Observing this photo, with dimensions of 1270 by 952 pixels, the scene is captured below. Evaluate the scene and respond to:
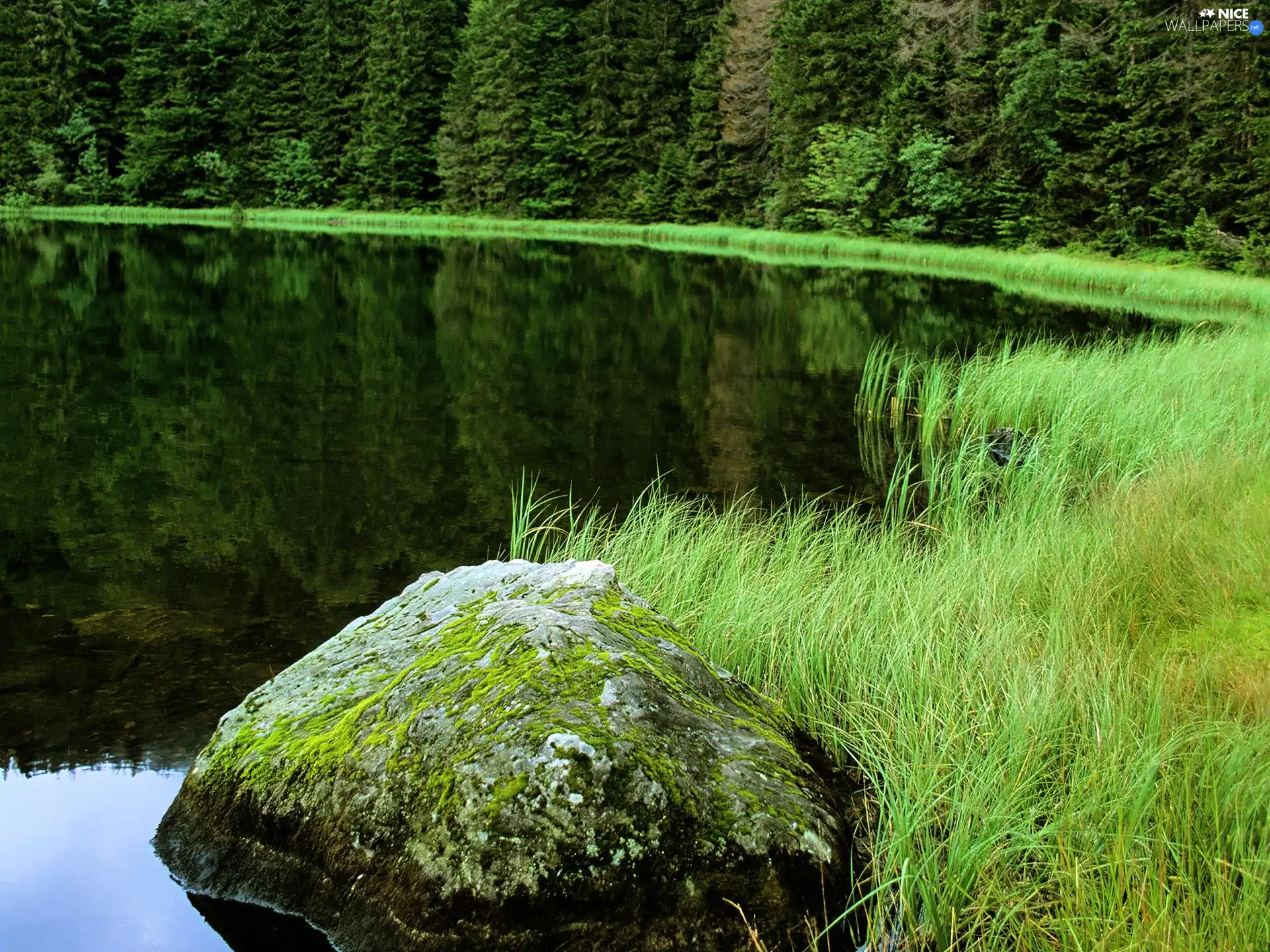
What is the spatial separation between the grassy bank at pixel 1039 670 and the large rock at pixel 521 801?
1.15 feet

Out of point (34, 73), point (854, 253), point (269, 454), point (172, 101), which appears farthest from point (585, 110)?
point (269, 454)

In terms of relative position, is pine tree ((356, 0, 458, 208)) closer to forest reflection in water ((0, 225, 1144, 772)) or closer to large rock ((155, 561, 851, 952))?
forest reflection in water ((0, 225, 1144, 772))

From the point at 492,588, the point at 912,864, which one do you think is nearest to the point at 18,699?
the point at 492,588

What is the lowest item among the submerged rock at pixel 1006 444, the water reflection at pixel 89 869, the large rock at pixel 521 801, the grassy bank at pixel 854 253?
the grassy bank at pixel 854 253

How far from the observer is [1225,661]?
143 inches

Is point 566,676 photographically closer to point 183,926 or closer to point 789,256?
point 183,926

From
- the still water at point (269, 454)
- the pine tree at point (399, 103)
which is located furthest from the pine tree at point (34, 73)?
the still water at point (269, 454)

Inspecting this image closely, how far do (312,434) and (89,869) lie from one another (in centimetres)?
680

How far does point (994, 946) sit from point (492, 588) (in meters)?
2.02

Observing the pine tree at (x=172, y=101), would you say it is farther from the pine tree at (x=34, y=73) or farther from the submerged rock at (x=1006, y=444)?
the submerged rock at (x=1006, y=444)

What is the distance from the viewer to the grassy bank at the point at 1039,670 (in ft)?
8.57

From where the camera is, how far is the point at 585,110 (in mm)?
46938

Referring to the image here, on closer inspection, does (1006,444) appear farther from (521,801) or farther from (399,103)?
(399,103)

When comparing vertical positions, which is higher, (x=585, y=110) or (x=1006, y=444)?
(x=585, y=110)
